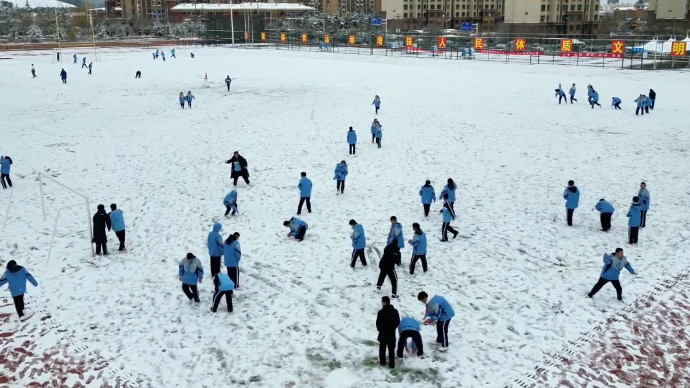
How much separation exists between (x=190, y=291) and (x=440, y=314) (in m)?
5.09

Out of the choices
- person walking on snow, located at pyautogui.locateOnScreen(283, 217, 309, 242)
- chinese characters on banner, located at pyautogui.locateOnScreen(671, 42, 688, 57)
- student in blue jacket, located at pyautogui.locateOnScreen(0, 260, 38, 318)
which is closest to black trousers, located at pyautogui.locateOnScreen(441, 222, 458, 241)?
person walking on snow, located at pyautogui.locateOnScreen(283, 217, 309, 242)

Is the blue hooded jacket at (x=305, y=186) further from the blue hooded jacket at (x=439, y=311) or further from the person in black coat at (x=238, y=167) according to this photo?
the blue hooded jacket at (x=439, y=311)

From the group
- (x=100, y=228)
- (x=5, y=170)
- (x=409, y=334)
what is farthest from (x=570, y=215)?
(x=5, y=170)

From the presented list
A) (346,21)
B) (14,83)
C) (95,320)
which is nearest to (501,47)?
(346,21)

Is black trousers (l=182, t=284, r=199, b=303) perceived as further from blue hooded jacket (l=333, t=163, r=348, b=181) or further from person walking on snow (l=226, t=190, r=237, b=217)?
blue hooded jacket (l=333, t=163, r=348, b=181)

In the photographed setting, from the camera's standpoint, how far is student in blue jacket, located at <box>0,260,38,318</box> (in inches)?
420

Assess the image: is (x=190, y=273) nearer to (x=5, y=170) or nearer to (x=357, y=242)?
(x=357, y=242)

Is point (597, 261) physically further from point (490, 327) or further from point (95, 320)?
point (95, 320)

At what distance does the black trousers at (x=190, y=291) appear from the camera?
1118 cm

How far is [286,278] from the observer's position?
12469 mm

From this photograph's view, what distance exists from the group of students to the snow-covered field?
35cm

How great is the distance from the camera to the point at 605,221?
1495 cm

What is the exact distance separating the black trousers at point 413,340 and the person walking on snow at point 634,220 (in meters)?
7.50

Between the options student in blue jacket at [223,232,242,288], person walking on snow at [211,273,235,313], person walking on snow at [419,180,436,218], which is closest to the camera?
person walking on snow at [211,273,235,313]
